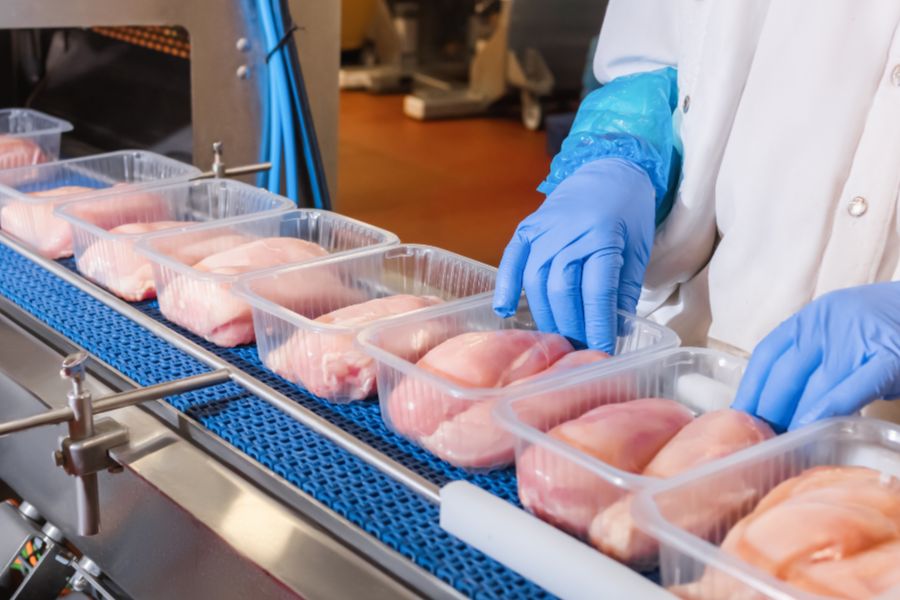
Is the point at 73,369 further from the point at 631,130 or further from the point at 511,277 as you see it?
the point at 631,130

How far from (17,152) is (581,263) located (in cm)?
125

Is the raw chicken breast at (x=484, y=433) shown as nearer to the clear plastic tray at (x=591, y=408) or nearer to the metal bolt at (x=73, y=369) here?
the clear plastic tray at (x=591, y=408)

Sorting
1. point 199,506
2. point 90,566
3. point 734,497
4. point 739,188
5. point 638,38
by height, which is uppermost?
point 638,38

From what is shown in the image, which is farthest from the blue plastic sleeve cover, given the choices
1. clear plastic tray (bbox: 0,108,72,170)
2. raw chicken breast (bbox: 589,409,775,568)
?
clear plastic tray (bbox: 0,108,72,170)

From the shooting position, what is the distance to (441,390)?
1.00 metres

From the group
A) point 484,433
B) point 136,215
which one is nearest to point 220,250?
point 136,215

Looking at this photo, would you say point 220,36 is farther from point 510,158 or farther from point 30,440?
point 510,158

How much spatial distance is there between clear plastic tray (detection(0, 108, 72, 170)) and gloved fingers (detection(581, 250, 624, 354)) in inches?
47.9

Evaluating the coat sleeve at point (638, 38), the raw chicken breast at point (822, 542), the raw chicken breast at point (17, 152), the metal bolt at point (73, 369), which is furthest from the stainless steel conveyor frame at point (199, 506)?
the coat sleeve at point (638, 38)

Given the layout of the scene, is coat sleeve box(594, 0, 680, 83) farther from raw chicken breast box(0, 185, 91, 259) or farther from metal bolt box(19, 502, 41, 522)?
metal bolt box(19, 502, 41, 522)

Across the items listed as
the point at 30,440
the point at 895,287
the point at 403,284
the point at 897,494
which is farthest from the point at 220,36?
the point at 897,494

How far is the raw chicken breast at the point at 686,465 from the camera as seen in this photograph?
33.2 inches

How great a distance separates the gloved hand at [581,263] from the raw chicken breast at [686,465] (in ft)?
0.83

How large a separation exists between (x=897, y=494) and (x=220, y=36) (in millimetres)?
1631
